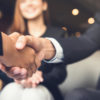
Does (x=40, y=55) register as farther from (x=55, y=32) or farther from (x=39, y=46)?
(x=55, y=32)

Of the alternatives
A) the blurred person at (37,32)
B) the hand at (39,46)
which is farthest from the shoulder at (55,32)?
the hand at (39,46)

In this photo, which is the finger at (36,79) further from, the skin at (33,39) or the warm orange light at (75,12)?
the warm orange light at (75,12)

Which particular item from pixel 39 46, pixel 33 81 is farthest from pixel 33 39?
pixel 33 81

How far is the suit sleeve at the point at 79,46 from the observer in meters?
0.20

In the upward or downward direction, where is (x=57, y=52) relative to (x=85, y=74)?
upward

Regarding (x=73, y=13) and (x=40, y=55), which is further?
(x=73, y=13)

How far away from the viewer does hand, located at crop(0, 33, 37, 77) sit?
0.12 meters

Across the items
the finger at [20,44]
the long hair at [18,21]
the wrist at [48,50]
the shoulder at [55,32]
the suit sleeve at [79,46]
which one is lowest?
the shoulder at [55,32]

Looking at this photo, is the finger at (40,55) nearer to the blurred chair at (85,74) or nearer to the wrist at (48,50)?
the wrist at (48,50)

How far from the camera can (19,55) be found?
0.13 m

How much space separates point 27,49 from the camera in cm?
14

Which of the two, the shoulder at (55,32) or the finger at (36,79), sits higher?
the shoulder at (55,32)

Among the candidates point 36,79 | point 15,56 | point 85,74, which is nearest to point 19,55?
point 15,56

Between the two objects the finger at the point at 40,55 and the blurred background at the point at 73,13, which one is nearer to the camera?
the finger at the point at 40,55
